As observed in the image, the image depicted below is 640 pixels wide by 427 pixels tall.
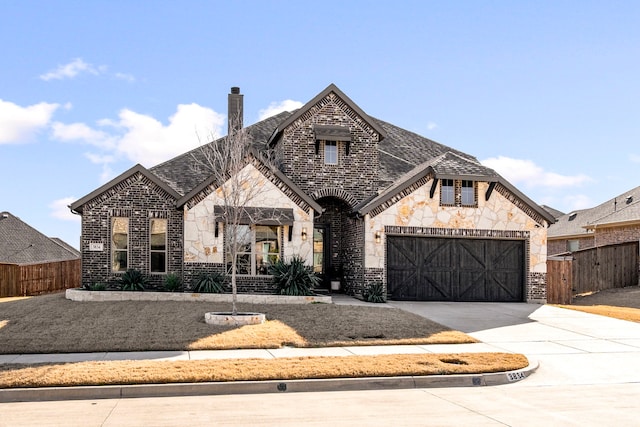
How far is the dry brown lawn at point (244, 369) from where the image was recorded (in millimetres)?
10039

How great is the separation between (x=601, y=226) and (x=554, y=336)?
829 inches

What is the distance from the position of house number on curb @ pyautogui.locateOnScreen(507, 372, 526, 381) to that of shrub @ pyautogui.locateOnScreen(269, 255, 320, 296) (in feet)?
36.3

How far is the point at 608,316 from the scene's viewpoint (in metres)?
20.4

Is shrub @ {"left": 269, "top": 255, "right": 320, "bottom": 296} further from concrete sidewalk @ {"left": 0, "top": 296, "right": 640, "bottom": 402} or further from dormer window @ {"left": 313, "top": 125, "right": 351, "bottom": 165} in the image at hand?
dormer window @ {"left": 313, "top": 125, "right": 351, "bottom": 165}

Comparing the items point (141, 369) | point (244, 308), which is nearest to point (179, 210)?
point (244, 308)

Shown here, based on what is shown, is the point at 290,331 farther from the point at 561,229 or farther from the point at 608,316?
the point at 561,229

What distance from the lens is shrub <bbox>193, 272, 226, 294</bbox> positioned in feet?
70.5

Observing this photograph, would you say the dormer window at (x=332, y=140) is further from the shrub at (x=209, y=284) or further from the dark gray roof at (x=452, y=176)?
the shrub at (x=209, y=284)

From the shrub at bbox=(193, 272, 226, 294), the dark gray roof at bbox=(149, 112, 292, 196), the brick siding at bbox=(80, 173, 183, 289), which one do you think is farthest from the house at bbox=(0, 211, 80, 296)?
the shrub at bbox=(193, 272, 226, 294)

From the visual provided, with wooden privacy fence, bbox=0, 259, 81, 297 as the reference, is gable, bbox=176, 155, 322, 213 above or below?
above

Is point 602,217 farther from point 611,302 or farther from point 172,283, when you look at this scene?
point 172,283

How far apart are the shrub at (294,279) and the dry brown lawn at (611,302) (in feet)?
30.9

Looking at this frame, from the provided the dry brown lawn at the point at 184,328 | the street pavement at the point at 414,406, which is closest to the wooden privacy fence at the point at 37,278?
the dry brown lawn at the point at 184,328

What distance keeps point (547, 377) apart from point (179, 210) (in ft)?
49.2
